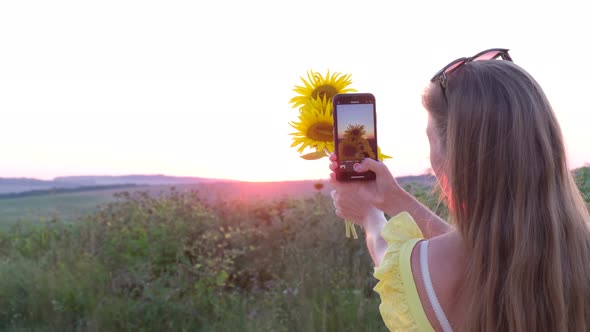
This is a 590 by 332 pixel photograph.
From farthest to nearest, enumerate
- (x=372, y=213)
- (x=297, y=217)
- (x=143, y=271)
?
(x=297, y=217) < (x=143, y=271) < (x=372, y=213)

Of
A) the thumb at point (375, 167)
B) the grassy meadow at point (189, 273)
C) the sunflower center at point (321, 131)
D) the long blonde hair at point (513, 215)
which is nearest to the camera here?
the long blonde hair at point (513, 215)

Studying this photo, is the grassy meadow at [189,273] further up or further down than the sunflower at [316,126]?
further down

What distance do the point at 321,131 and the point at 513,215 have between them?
0.94 metres

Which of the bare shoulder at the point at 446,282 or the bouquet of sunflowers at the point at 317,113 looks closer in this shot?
the bare shoulder at the point at 446,282

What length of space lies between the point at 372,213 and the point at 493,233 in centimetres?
66

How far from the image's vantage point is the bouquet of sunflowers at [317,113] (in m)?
2.48

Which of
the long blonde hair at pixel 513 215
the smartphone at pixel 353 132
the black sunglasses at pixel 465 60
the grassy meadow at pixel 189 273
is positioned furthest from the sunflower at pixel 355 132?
the grassy meadow at pixel 189 273

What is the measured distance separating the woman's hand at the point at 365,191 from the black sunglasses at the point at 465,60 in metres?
0.43

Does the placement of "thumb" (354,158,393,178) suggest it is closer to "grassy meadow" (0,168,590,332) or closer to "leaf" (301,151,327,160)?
"leaf" (301,151,327,160)

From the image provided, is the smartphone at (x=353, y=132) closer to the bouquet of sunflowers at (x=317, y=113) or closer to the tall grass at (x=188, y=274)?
the bouquet of sunflowers at (x=317, y=113)

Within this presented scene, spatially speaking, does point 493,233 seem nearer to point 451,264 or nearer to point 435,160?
point 451,264

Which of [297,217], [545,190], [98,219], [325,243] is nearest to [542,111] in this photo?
[545,190]

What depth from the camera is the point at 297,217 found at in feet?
22.2

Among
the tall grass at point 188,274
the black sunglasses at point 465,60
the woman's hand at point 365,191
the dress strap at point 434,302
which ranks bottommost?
the tall grass at point 188,274
